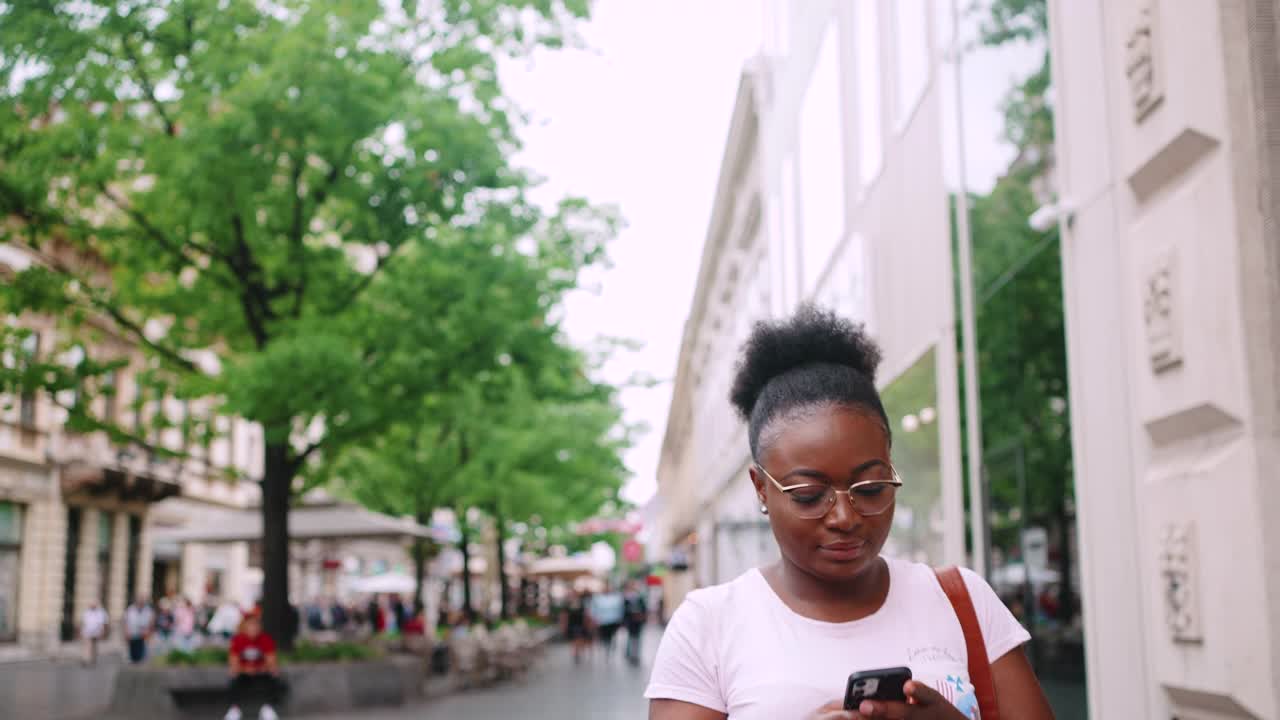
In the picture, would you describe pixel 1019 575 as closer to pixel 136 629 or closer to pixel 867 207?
pixel 867 207

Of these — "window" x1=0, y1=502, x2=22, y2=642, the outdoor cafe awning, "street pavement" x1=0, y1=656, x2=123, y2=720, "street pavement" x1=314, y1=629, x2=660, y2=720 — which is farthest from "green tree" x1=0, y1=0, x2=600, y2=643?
"window" x1=0, y1=502, x2=22, y2=642

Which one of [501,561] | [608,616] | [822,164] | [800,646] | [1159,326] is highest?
[822,164]

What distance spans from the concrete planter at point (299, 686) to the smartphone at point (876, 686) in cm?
1663

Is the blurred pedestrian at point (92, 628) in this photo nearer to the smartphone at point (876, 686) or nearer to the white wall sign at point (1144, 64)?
the white wall sign at point (1144, 64)

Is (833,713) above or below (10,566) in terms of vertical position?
below

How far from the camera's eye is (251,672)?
14727 mm

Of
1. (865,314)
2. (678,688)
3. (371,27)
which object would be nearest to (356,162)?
(371,27)

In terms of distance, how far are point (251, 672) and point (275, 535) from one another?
166 inches

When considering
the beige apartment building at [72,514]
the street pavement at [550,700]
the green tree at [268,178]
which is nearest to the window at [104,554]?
the beige apartment building at [72,514]

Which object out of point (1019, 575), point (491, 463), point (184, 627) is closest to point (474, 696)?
point (491, 463)

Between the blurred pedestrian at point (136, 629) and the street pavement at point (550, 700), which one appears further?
the blurred pedestrian at point (136, 629)

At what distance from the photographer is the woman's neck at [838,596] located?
267 cm

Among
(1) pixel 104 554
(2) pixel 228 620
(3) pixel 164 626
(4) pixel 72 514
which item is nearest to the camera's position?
(2) pixel 228 620

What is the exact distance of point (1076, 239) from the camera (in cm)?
562
